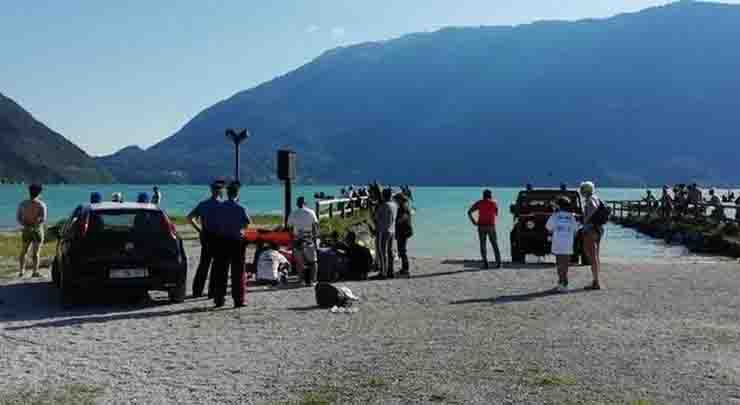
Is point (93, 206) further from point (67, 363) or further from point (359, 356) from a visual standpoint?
point (359, 356)

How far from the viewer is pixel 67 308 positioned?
1188 centimetres

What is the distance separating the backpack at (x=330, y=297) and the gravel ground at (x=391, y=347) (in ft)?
0.94

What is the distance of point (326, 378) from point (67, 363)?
2.56 m

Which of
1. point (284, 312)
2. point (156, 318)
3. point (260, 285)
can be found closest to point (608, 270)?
point (260, 285)

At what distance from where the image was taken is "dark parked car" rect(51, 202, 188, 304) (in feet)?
38.4

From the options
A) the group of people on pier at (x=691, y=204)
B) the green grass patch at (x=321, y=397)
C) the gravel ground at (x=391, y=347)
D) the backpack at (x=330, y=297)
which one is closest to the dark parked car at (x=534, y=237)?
the gravel ground at (x=391, y=347)

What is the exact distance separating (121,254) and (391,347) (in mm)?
4777

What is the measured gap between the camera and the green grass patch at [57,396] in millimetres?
6496

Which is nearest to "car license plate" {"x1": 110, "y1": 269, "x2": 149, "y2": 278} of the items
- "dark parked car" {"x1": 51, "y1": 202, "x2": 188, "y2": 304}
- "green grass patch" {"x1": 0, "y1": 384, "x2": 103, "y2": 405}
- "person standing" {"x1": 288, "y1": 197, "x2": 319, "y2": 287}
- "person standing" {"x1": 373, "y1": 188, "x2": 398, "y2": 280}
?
"dark parked car" {"x1": 51, "y1": 202, "x2": 188, "y2": 304}

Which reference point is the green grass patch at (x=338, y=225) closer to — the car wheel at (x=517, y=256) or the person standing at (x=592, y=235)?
the car wheel at (x=517, y=256)

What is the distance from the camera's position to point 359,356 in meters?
8.45

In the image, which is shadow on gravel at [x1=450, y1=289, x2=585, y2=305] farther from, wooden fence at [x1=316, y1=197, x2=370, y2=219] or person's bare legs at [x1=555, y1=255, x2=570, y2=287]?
wooden fence at [x1=316, y1=197, x2=370, y2=219]

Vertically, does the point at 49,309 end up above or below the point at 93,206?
below

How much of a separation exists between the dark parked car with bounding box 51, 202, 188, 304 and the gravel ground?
40cm
